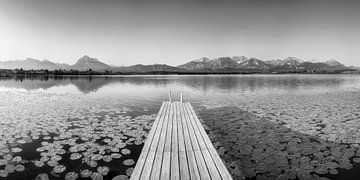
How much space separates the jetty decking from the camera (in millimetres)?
5117

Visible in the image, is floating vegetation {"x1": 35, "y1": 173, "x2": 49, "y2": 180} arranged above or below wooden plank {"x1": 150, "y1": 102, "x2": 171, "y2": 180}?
below

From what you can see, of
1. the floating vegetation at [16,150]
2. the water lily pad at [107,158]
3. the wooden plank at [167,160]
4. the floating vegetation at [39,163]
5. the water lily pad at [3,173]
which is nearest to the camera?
the wooden plank at [167,160]

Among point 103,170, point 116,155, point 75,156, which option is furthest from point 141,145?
point 75,156

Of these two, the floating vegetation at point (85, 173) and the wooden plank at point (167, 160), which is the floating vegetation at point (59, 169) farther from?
the wooden plank at point (167, 160)

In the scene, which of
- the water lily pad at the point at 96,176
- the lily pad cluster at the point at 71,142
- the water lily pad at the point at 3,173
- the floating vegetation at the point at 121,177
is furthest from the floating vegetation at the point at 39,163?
the floating vegetation at the point at 121,177

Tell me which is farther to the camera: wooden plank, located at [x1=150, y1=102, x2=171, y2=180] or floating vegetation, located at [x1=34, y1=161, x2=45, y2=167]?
floating vegetation, located at [x1=34, y1=161, x2=45, y2=167]

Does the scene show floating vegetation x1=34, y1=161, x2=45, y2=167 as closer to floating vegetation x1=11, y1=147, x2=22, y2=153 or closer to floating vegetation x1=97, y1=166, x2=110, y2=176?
floating vegetation x1=11, y1=147, x2=22, y2=153

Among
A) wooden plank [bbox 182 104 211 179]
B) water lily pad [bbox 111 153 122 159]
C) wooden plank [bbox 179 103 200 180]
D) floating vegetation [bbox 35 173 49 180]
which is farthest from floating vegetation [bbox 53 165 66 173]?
wooden plank [bbox 182 104 211 179]

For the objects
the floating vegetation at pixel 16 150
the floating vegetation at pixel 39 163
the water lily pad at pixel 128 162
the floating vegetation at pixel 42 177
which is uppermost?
the floating vegetation at pixel 16 150

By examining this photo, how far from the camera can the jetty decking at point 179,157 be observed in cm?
512

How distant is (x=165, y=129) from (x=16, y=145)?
23.7 ft

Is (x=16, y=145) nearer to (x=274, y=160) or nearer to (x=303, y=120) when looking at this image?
(x=274, y=160)

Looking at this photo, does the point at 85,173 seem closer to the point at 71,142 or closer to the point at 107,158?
the point at 107,158

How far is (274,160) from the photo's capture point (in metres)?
7.94
